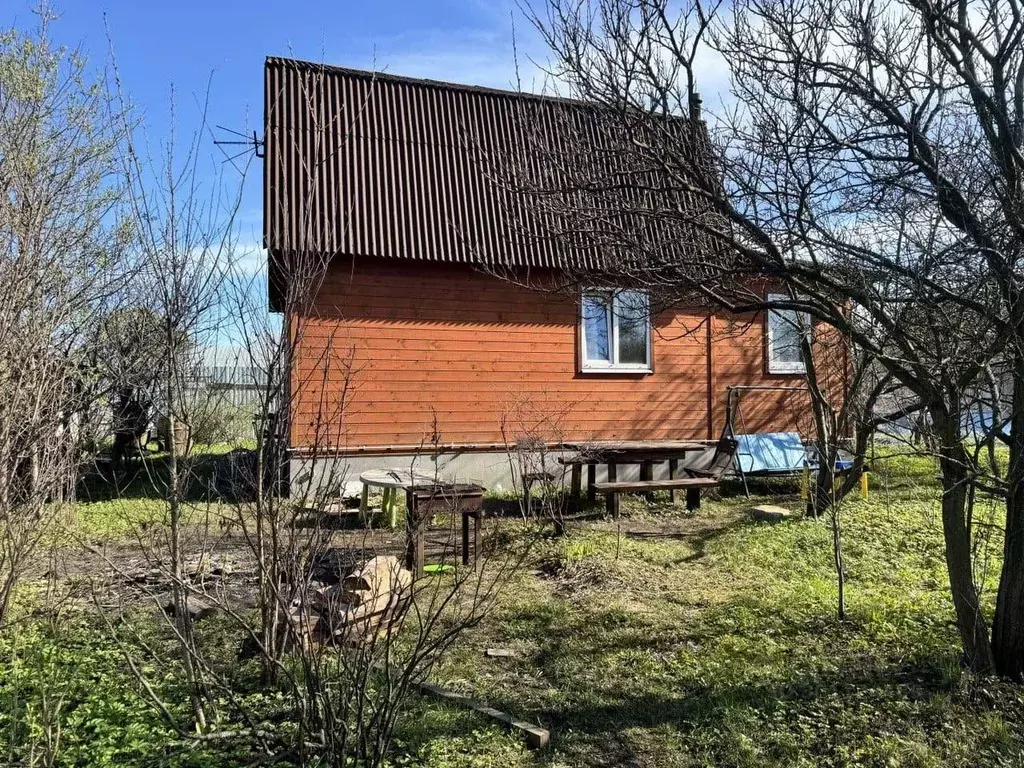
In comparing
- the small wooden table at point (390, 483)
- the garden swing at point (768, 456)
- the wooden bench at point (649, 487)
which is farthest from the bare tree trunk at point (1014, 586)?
the garden swing at point (768, 456)

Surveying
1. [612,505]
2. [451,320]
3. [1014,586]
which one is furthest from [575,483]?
[1014,586]

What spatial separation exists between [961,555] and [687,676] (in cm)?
168

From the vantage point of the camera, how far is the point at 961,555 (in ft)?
13.5

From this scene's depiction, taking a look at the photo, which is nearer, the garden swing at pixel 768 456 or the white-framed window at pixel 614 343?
the garden swing at pixel 768 456

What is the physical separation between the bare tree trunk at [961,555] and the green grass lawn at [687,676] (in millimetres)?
167

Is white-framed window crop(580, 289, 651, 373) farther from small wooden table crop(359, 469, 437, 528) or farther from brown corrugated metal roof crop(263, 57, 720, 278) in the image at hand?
small wooden table crop(359, 469, 437, 528)

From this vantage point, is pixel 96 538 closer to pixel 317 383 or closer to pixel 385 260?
pixel 317 383

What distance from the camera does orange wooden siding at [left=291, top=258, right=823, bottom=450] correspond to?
10453 mm

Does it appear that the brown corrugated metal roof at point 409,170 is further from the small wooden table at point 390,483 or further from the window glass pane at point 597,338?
the small wooden table at point 390,483

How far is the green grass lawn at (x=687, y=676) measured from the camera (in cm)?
339

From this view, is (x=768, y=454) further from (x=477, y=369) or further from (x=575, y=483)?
(x=477, y=369)

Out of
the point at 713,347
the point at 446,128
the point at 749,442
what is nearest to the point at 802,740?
the point at 749,442

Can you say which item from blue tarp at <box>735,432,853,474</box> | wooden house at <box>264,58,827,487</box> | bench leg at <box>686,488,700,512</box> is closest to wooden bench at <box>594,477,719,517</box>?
bench leg at <box>686,488,700,512</box>

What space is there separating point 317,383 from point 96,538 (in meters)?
3.22
